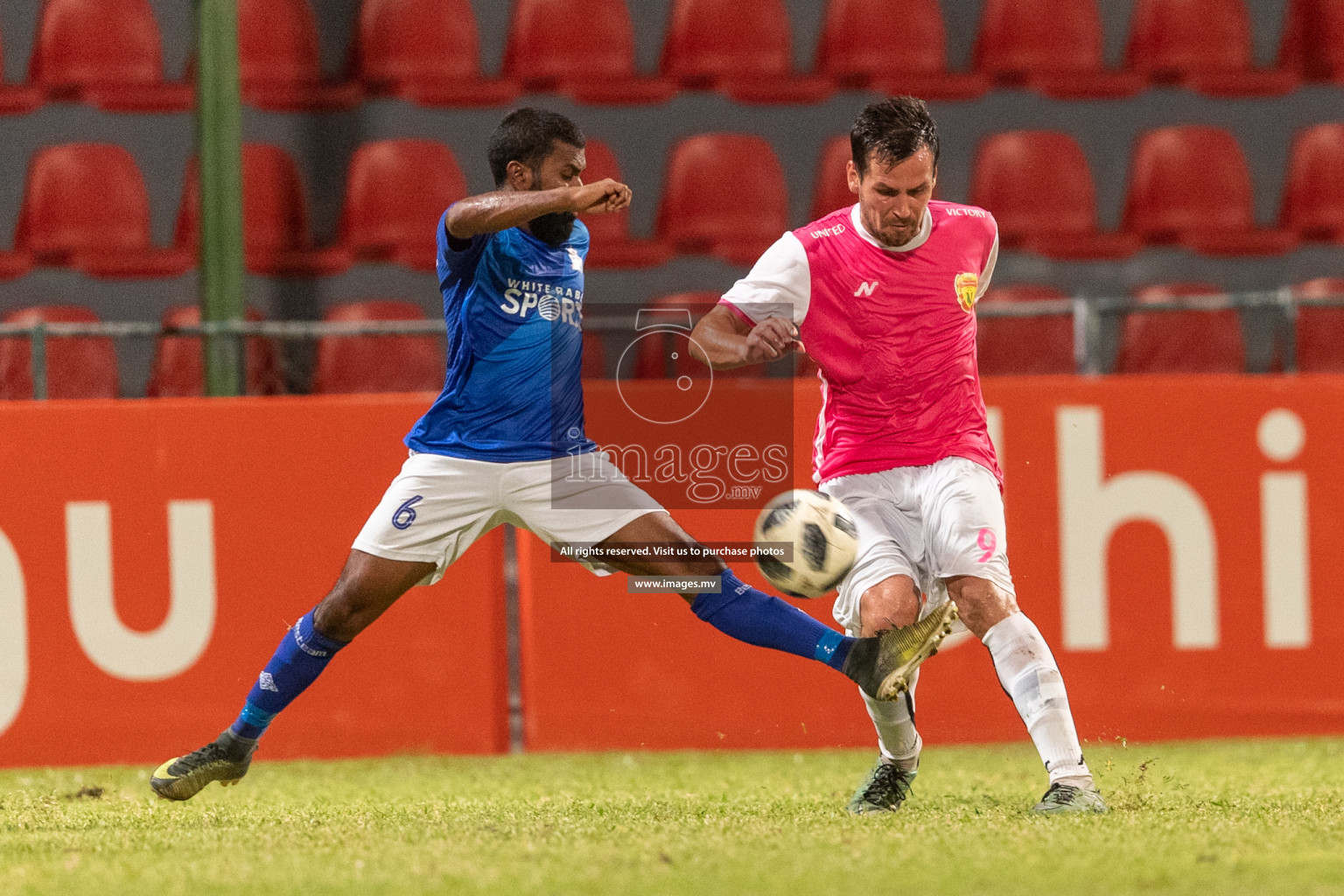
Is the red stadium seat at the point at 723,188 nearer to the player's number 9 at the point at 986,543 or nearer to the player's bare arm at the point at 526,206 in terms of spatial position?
the player's bare arm at the point at 526,206

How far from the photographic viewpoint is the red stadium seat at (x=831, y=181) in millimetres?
9053

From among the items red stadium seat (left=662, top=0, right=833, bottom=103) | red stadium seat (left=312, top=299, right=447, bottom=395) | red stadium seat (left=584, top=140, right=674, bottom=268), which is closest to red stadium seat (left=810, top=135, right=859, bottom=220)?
red stadium seat (left=662, top=0, right=833, bottom=103)

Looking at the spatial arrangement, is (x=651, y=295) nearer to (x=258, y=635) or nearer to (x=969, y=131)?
(x=969, y=131)

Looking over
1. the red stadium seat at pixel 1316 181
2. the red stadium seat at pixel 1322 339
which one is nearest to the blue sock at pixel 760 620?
the red stadium seat at pixel 1322 339

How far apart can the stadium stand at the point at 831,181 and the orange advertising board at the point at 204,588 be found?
12.0ft

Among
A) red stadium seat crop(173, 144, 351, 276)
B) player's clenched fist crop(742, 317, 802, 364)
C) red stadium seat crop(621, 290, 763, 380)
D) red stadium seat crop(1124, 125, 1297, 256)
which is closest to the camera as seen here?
player's clenched fist crop(742, 317, 802, 364)

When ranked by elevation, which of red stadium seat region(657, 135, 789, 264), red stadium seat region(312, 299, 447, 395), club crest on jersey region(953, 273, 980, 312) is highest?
red stadium seat region(657, 135, 789, 264)

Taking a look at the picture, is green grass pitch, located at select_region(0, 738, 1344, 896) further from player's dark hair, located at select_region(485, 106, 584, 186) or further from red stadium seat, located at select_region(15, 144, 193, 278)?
red stadium seat, located at select_region(15, 144, 193, 278)

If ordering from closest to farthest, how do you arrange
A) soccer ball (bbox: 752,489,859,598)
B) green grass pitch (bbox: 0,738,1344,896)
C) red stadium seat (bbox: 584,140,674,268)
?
green grass pitch (bbox: 0,738,1344,896), soccer ball (bbox: 752,489,859,598), red stadium seat (bbox: 584,140,674,268)

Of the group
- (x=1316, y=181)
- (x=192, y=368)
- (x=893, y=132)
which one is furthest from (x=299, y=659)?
(x=1316, y=181)

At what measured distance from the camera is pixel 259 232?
913 cm

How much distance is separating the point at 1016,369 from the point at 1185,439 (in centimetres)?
161

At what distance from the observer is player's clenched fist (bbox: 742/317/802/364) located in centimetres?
406

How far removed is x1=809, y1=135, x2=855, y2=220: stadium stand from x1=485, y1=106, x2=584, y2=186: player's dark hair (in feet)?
14.5
